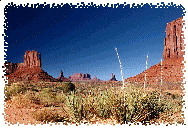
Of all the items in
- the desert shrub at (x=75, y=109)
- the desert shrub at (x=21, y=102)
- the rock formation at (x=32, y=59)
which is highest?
the rock formation at (x=32, y=59)

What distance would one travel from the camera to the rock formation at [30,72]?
7155 cm

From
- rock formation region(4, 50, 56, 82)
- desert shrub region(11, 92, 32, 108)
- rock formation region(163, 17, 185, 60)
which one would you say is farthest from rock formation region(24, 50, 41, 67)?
desert shrub region(11, 92, 32, 108)

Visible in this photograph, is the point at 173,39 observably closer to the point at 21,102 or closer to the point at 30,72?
the point at 30,72

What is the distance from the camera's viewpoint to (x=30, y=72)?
79688 mm

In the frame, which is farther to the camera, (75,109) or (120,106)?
(75,109)

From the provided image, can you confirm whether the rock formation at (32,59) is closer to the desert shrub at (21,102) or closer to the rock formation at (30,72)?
the rock formation at (30,72)

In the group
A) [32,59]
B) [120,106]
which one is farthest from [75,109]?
[32,59]

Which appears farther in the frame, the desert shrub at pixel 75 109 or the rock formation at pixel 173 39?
the rock formation at pixel 173 39

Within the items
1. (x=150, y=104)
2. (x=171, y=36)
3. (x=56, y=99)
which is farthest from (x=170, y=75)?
(x=150, y=104)

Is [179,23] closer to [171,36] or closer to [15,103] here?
[171,36]

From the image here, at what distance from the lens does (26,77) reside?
73.1 m

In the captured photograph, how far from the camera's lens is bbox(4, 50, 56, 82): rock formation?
235 feet

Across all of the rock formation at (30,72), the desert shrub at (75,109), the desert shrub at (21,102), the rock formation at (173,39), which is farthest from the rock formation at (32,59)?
the desert shrub at (75,109)

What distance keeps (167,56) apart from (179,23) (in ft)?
72.3
